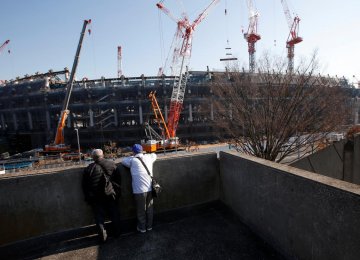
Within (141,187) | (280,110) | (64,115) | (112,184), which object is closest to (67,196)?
(112,184)

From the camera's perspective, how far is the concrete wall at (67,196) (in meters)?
3.21

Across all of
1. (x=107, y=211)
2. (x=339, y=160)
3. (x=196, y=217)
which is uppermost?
(x=107, y=211)

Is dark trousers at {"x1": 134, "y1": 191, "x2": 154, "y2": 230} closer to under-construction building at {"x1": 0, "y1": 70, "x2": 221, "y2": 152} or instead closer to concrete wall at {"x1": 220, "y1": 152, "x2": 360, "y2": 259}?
concrete wall at {"x1": 220, "y1": 152, "x2": 360, "y2": 259}

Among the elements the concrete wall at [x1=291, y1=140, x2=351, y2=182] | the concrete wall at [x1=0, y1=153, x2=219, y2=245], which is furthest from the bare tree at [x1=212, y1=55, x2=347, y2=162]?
the concrete wall at [x1=0, y1=153, x2=219, y2=245]

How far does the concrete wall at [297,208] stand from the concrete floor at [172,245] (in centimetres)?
26

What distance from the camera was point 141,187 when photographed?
3.57 meters

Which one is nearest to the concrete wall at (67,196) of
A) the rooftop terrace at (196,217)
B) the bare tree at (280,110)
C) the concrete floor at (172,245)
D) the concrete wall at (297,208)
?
the rooftop terrace at (196,217)

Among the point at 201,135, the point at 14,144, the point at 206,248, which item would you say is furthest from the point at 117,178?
the point at 14,144

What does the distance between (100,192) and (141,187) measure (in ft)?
2.12

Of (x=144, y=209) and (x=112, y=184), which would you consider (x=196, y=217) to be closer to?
(x=144, y=209)

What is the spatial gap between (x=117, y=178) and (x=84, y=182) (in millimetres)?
504

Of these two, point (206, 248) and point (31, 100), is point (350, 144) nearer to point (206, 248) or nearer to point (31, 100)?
point (206, 248)

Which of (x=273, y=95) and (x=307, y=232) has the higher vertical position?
(x=273, y=95)

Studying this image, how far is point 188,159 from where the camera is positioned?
423cm
